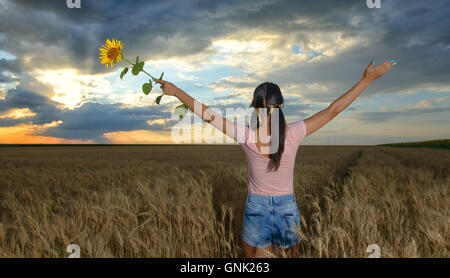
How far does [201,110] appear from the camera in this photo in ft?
6.92

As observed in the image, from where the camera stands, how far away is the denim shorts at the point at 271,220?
2.13 m

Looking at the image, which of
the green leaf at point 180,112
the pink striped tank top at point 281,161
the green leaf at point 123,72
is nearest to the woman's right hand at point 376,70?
the pink striped tank top at point 281,161

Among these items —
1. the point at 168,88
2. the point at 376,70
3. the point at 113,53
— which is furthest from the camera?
the point at 376,70

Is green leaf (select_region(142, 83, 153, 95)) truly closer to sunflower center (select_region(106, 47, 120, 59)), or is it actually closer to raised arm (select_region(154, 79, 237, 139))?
raised arm (select_region(154, 79, 237, 139))

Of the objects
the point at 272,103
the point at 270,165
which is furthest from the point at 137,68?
the point at 270,165

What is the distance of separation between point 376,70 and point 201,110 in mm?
1409

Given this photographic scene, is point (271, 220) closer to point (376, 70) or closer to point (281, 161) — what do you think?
point (281, 161)

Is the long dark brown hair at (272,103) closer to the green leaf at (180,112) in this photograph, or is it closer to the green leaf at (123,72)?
the green leaf at (180,112)

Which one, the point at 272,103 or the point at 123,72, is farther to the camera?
the point at 272,103

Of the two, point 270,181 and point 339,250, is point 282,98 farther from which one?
point 339,250

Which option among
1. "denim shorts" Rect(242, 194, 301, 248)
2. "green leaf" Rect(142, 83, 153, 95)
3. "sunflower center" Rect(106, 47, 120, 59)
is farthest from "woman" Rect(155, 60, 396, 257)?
"sunflower center" Rect(106, 47, 120, 59)

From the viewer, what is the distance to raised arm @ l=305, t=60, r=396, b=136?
213 centimetres

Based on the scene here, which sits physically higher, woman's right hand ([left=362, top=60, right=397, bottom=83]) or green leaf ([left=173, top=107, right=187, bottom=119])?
woman's right hand ([left=362, top=60, right=397, bottom=83])
